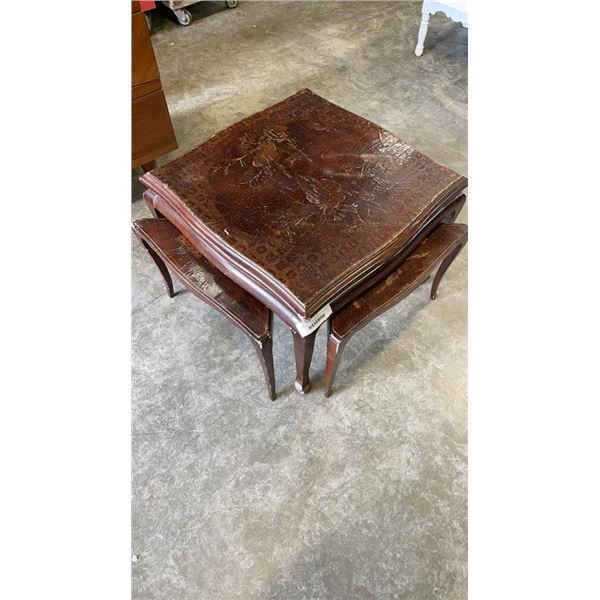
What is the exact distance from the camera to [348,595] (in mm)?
1233

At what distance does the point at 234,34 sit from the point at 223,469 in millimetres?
2851

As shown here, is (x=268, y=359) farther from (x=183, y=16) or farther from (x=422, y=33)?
(x=183, y=16)

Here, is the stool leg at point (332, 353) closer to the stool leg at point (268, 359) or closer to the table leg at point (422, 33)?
the stool leg at point (268, 359)

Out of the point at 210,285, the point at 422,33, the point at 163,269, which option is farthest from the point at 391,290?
the point at 422,33

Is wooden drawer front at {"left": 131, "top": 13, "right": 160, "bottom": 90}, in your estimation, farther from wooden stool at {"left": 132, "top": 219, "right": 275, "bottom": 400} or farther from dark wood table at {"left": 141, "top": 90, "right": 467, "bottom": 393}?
wooden stool at {"left": 132, "top": 219, "right": 275, "bottom": 400}

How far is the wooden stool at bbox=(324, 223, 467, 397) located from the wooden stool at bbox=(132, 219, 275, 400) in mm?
184

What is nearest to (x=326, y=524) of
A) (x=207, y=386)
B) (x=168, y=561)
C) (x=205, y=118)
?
(x=168, y=561)

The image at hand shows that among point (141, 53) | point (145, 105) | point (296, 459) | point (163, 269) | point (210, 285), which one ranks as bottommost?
point (296, 459)

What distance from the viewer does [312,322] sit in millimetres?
1122

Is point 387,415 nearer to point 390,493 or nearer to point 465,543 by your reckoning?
point 390,493

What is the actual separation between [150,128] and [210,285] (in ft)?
3.42

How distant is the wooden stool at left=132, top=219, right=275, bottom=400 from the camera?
1.25 metres

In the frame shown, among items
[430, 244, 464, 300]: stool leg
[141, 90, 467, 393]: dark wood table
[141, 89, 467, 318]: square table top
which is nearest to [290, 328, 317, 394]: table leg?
[141, 90, 467, 393]: dark wood table

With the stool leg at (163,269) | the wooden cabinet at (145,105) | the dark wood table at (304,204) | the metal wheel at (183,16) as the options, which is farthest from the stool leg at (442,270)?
the metal wheel at (183,16)
